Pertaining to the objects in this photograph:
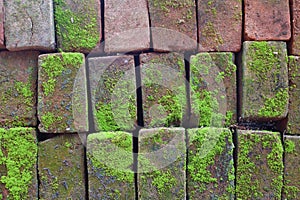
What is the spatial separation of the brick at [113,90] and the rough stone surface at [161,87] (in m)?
0.06

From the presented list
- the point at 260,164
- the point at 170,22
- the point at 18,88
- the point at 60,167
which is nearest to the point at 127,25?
the point at 170,22

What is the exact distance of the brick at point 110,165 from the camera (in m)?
1.45

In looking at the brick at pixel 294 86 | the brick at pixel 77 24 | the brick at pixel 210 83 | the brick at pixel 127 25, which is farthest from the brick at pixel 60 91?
the brick at pixel 294 86

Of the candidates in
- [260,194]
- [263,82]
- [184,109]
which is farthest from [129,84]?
[260,194]

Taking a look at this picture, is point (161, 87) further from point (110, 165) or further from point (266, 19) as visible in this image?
point (266, 19)

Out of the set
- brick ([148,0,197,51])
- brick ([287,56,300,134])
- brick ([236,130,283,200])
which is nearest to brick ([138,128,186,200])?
brick ([236,130,283,200])

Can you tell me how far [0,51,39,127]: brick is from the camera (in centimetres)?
148

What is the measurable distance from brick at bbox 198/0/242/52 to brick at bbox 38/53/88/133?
539 mm

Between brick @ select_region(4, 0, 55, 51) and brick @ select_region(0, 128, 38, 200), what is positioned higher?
brick @ select_region(4, 0, 55, 51)

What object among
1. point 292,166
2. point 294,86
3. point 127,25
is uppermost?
point 127,25

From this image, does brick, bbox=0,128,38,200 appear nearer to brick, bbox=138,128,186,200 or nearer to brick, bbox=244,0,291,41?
brick, bbox=138,128,186,200

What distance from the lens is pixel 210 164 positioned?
148 centimetres

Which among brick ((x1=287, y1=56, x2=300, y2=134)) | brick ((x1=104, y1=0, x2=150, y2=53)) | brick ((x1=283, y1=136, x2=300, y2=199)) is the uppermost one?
brick ((x1=104, y1=0, x2=150, y2=53))

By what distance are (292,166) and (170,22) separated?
823mm
